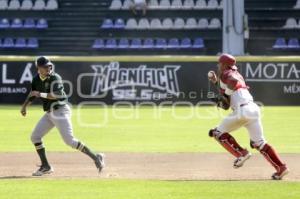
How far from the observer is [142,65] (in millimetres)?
28906

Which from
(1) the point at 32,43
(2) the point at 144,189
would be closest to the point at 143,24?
(1) the point at 32,43

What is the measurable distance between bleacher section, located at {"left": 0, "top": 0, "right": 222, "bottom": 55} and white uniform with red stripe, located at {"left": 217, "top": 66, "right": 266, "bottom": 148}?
23.7 m

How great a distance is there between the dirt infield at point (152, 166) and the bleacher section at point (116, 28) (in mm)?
20877

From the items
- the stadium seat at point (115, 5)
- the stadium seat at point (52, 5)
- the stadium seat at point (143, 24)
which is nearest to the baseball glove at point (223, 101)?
the stadium seat at point (143, 24)

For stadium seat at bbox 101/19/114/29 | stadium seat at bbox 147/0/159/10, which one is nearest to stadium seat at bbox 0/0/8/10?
stadium seat at bbox 101/19/114/29

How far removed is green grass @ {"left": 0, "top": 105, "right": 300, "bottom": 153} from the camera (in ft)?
54.1

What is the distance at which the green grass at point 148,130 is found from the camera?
16484 millimetres

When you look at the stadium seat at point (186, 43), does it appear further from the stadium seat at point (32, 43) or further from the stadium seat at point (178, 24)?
the stadium seat at point (32, 43)

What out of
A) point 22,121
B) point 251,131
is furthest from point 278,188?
point 22,121

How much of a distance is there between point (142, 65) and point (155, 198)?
65.1ft

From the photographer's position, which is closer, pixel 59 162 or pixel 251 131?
pixel 251 131

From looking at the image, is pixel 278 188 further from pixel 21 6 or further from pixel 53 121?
pixel 21 6

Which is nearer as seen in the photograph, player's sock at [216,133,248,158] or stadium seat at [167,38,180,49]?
player's sock at [216,133,248,158]

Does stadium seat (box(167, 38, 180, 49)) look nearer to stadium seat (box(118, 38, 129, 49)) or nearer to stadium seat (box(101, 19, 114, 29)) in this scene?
stadium seat (box(118, 38, 129, 49))
